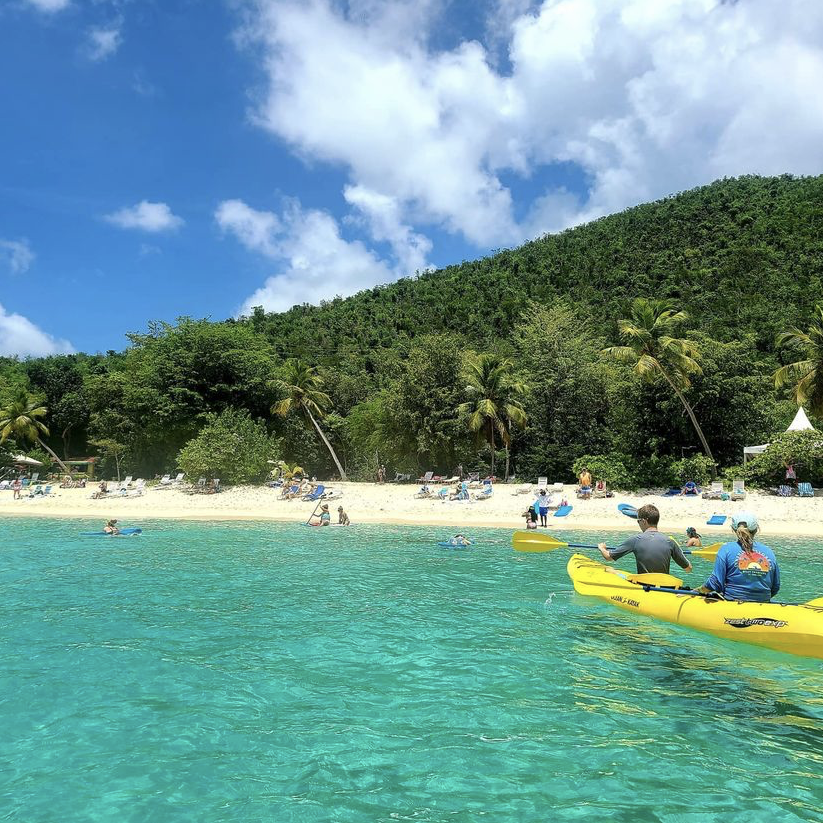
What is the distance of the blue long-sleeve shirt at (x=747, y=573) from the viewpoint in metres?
7.57

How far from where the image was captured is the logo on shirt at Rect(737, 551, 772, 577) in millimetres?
7554

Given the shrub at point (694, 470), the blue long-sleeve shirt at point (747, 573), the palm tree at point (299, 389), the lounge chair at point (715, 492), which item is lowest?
the blue long-sleeve shirt at point (747, 573)

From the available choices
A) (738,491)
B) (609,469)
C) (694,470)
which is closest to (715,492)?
(738,491)

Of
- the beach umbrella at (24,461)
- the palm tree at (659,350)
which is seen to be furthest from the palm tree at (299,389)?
the palm tree at (659,350)

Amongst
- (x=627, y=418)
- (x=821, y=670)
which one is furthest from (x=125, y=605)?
(x=627, y=418)

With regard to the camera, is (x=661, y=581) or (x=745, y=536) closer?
(x=745, y=536)

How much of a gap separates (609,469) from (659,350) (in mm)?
5973

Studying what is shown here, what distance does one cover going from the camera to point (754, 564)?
24.8 feet

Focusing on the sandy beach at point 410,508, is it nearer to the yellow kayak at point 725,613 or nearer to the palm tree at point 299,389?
the palm tree at point 299,389

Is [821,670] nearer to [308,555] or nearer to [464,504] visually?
[308,555]

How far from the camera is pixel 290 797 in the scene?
207 inches

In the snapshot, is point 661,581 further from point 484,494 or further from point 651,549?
point 484,494

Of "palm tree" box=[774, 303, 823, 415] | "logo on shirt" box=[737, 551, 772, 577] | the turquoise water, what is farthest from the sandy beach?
"logo on shirt" box=[737, 551, 772, 577]

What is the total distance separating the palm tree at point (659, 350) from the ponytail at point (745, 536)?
21.1 metres
